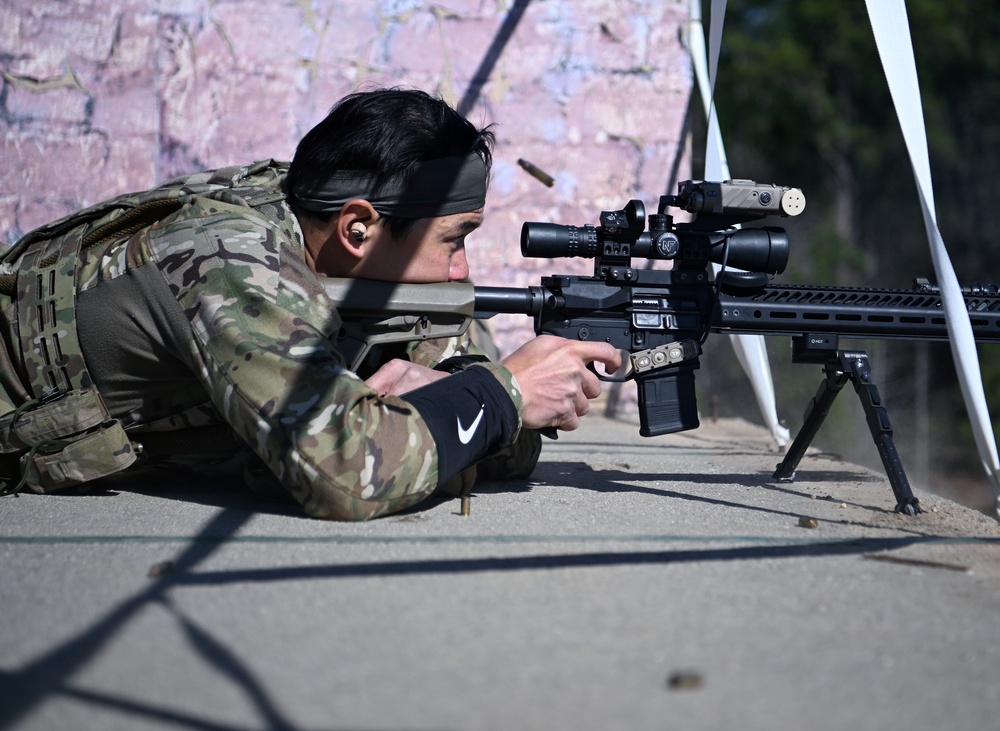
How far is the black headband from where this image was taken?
2271 millimetres

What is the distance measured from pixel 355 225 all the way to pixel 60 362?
0.72m

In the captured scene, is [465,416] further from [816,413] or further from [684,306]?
[816,413]

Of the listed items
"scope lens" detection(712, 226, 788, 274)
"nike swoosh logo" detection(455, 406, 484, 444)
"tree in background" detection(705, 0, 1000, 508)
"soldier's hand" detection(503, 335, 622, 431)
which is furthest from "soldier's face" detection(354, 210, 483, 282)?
"tree in background" detection(705, 0, 1000, 508)

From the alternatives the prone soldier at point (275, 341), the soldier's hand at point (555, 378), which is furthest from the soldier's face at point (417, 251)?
the soldier's hand at point (555, 378)

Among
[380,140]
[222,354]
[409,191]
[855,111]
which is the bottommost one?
[222,354]

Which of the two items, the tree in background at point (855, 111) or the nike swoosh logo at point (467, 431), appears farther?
the tree in background at point (855, 111)

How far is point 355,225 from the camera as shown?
229 cm

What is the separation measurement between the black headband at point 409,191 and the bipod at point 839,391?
948mm

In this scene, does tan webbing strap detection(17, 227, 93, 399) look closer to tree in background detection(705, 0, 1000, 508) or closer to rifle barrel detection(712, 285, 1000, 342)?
rifle barrel detection(712, 285, 1000, 342)

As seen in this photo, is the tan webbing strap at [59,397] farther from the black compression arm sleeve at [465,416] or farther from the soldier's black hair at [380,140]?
the black compression arm sleeve at [465,416]

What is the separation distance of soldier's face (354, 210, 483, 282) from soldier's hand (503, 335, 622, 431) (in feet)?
0.97

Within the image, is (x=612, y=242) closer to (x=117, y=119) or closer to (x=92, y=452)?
(x=92, y=452)

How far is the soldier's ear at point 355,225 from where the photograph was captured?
7.45 ft

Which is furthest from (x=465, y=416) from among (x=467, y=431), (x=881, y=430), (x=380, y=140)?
(x=881, y=430)
